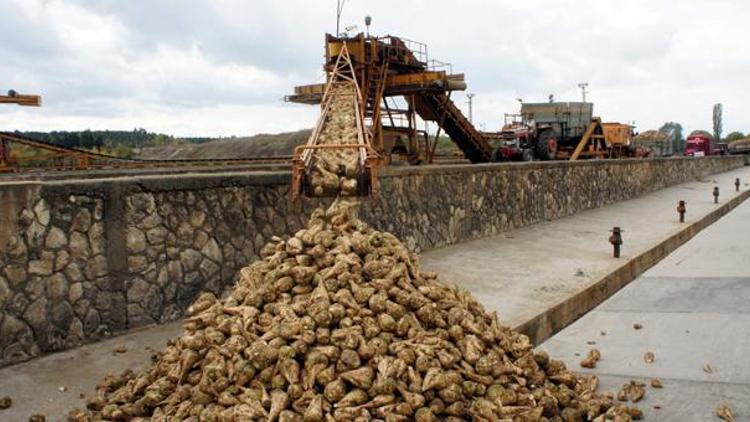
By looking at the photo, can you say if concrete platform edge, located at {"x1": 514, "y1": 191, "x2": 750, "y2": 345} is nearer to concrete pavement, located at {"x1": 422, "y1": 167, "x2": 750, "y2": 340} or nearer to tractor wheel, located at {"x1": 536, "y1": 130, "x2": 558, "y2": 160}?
concrete pavement, located at {"x1": 422, "y1": 167, "x2": 750, "y2": 340}

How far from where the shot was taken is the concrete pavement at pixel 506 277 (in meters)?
4.36

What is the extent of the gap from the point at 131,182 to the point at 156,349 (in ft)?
5.30

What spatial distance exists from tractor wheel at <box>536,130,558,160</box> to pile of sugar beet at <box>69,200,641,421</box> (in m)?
16.6

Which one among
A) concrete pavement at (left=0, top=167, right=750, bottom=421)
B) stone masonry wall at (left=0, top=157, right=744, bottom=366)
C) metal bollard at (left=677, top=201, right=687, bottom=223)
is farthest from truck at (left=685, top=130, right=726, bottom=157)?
stone masonry wall at (left=0, top=157, right=744, bottom=366)

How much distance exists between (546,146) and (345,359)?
18129 millimetres

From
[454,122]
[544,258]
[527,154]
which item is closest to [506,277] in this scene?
[544,258]

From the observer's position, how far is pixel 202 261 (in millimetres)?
6363

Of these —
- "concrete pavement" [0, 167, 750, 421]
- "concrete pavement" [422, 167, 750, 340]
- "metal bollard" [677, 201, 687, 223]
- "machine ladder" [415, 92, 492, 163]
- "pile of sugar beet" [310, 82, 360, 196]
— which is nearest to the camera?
"concrete pavement" [0, 167, 750, 421]

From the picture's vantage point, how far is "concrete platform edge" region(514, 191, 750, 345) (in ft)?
19.1

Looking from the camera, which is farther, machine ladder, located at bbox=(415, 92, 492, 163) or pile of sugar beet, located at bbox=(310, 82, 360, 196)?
machine ladder, located at bbox=(415, 92, 492, 163)

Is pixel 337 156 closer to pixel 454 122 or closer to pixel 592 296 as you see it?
pixel 592 296

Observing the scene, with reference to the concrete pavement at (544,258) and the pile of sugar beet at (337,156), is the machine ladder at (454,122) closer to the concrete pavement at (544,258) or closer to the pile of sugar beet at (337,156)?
the pile of sugar beet at (337,156)

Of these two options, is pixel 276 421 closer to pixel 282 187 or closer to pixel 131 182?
pixel 131 182

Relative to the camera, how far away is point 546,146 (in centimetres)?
2067
